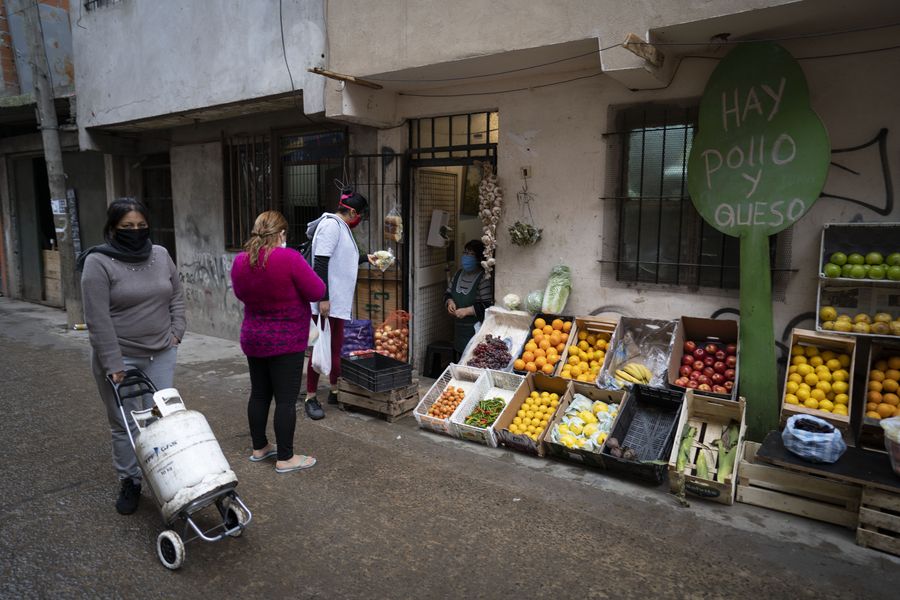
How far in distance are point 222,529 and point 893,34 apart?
5848mm

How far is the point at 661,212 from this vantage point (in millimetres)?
5527

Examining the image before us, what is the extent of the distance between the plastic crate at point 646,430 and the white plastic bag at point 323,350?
111 inches

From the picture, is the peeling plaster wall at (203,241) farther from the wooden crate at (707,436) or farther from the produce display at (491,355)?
the wooden crate at (707,436)

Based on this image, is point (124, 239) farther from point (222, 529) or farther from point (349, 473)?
point (349, 473)

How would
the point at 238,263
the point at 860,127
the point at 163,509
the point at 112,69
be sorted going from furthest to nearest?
the point at 112,69
the point at 860,127
the point at 238,263
the point at 163,509

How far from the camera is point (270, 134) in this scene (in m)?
8.38

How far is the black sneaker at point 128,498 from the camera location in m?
3.82

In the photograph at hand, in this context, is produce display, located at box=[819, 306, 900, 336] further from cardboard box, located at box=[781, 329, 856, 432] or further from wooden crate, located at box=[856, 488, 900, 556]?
wooden crate, located at box=[856, 488, 900, 556]

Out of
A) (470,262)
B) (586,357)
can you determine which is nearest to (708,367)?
(586,357)

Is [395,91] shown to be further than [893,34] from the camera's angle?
Yes

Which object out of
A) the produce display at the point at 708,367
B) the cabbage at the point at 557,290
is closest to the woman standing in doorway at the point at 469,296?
the cabbage at the point at 557,290

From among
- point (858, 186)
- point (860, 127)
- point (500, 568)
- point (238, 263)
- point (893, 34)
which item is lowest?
point (500, 568)

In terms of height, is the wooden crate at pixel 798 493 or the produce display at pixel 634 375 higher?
the produce display at pixel 634 375

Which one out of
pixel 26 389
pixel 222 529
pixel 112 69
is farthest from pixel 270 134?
pixel 222 529
